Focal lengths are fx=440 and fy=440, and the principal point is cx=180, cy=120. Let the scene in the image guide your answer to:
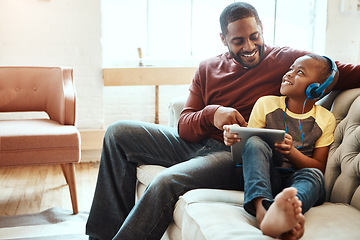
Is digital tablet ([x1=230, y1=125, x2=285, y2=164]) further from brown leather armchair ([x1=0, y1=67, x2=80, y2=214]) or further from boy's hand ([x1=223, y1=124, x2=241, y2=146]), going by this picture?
brown leather armchair ([x1=0, y1=67, x2=80, y2=214])

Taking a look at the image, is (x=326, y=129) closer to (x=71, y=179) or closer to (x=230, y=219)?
(x=230, y=219)

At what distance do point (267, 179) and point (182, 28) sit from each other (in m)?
2.65

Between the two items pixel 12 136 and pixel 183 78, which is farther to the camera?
pixel 183 78

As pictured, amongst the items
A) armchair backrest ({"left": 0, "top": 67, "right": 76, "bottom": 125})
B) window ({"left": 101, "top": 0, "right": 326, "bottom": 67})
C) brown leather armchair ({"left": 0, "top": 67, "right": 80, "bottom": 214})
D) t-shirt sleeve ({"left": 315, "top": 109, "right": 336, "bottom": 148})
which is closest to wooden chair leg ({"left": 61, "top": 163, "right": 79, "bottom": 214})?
brown leather armchair ({"left": 0, "top": 67, "right": 80, "bottom": 214})

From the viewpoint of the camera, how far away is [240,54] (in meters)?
1.88

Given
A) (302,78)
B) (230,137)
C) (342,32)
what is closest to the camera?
(230,137)

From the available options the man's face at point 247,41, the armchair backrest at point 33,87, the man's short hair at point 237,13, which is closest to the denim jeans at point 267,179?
the man's face at point 247,41

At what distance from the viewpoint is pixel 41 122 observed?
2.58 meters

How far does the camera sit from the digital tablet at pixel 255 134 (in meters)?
1.43

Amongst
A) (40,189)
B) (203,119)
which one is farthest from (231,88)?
(40,189)

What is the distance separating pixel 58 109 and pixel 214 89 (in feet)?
3.70

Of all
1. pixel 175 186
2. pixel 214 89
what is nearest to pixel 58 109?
pixel 214 89

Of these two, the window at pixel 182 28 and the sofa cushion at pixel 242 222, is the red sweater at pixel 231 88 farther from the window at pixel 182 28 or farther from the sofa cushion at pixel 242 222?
the window at pixel 182 28

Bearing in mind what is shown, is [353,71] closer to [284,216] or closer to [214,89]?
[214,89]
